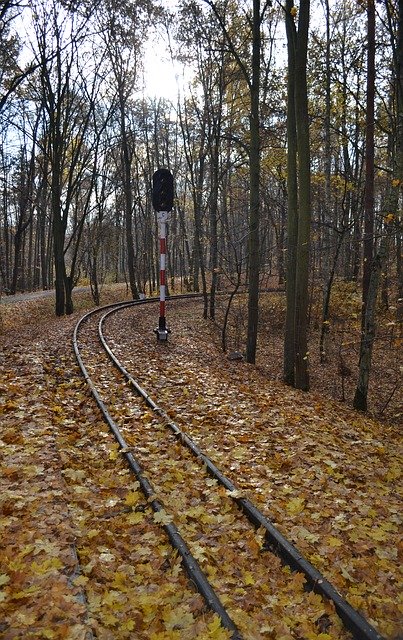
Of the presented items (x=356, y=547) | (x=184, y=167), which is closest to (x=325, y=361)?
(x=356, y=547)

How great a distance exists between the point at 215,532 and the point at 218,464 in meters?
1.48

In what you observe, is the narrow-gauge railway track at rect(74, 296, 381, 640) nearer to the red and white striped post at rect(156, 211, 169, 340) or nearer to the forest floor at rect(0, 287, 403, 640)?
the forest floor at rect(0, 287, 403, 640)

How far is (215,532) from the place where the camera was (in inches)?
185

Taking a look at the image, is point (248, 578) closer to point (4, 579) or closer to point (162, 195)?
point (4, 579)

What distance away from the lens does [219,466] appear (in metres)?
6.07

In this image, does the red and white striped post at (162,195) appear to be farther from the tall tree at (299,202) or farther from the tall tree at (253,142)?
the tall tree at (299,202)

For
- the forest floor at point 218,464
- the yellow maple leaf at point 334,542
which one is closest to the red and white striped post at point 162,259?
the forest floor at point 218,464

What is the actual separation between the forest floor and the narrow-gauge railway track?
7.7 inches

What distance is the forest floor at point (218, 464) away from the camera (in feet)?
11.5

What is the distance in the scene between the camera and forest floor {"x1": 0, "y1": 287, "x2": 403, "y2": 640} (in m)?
3.49

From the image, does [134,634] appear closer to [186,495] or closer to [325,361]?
[186,495]

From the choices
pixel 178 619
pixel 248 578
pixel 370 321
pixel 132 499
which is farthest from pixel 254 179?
pixel 178 619

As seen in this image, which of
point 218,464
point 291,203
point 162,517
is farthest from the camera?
point 291,203

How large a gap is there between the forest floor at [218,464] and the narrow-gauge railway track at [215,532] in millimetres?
196
